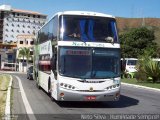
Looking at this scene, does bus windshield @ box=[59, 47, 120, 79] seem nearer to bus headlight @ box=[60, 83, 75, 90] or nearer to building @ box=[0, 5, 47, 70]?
bus headlight @ box=[60, 83, 75, 90]

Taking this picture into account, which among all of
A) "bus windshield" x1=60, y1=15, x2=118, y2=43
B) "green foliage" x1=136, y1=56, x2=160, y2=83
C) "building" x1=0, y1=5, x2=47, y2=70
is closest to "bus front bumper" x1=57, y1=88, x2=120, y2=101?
"bus windshield" x1=60, y1=15, x2=118, y2=43

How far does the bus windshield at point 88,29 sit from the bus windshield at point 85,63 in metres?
0.51

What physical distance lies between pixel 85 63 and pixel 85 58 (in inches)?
7.7

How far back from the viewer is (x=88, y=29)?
56.1 ft

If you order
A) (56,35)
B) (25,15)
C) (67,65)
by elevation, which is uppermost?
(25,15)

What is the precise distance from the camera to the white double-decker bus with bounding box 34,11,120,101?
16.3 metres

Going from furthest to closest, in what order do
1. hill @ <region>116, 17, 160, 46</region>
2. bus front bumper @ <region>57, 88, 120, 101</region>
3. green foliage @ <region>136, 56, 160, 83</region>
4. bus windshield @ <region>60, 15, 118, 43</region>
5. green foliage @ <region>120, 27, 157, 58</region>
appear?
hill @ <region>116, 17, 160, 46</region>, green foliage @ <region>120, 27, 157, 58</region>, green foliage @ <region>136, 56, 160, 83</region>, bus windshield @ <region>60, 15, 118, 43</region>, bus front bumper @ <region>57, 88, 120, 101</region>

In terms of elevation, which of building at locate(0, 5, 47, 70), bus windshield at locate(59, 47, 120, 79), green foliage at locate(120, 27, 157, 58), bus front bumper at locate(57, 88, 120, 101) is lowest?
bus front bumper at locate(57, 88, 120, 101)

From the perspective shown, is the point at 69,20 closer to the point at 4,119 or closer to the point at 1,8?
the point at 4,119

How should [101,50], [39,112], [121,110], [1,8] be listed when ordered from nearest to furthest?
[39,112] < [121,110] < [101,50] < [1,8]

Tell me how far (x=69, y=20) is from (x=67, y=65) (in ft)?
6.19

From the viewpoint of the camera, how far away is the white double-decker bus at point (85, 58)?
1634 cm

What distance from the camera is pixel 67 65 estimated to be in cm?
1655

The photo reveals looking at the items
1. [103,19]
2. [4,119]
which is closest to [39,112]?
[4,119]
